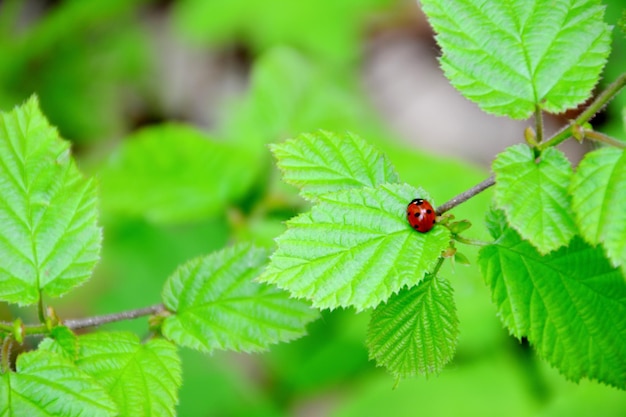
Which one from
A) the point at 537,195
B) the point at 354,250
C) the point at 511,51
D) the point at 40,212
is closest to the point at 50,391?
the point at 40,212

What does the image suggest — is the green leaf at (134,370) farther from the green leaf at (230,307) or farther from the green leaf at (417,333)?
the green leaf at (417,333)

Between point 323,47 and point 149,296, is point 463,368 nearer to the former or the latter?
point 149,296

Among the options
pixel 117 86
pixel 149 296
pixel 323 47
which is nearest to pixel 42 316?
pixel 149 296

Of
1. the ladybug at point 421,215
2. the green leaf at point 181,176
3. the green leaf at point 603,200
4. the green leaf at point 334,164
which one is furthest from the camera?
the green leaf at point 181,176

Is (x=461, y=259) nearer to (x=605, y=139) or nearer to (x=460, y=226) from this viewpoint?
(x=460, y=226)

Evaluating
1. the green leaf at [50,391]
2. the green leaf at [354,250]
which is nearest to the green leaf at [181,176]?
the green leaf at [50,391]

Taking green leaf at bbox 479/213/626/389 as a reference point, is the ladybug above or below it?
above

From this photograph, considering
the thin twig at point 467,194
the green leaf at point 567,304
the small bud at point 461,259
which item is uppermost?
the thin twig at point 467,194

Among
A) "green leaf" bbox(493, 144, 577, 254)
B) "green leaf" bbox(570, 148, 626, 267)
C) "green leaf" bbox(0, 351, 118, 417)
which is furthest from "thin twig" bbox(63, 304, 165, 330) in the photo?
"green leaf" bbox(570, 148, 626, 267)

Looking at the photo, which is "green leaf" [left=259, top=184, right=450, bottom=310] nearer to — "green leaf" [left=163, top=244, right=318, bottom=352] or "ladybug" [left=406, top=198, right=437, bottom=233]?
"ladybug" [left=406, top=198, right=437, bottom=233]
